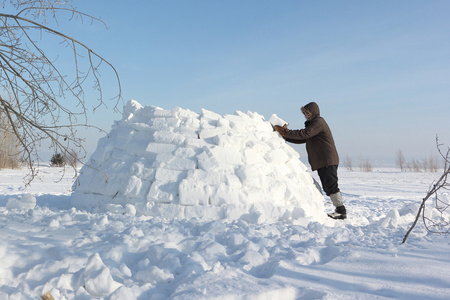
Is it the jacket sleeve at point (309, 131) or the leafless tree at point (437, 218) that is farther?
the jacket sleeve at point (309, 131)

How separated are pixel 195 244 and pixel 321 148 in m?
3.04

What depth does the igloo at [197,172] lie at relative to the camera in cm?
452

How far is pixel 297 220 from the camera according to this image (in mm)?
4512

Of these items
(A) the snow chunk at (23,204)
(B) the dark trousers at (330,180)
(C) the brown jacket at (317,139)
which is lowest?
(A) the snow chunk at (23,204)

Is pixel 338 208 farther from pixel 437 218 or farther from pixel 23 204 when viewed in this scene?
pixel 23 204

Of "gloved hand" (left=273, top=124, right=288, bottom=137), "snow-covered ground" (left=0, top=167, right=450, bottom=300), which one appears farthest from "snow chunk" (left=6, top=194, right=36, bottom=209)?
"gloved hand" (left=273, top=124, right=288, bottom=137)

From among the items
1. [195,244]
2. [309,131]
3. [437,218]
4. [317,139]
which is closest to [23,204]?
[195,244]

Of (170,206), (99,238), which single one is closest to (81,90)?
(99,238)

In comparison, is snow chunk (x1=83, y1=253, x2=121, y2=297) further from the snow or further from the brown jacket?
the brown jacket

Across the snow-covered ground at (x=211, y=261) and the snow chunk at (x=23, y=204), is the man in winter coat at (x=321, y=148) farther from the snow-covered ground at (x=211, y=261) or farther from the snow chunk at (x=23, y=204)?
the snow chunk at (x=23, y=204)

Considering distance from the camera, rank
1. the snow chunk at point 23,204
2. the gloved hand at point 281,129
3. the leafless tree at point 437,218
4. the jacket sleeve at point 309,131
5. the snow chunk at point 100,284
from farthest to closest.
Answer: the gloved hand at point 281,129, the jacket sleeve at point 309,131, the snow chunk at point 23,204, the leafless tree at point 437,218, the snow chunk at point 100,284

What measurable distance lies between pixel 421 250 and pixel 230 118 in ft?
10.1

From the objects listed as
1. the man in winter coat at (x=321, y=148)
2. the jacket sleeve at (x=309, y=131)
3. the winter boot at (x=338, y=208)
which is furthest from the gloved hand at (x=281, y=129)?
the winter boot at (x=338, y=208)

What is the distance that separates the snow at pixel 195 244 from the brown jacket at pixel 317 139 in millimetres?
307
